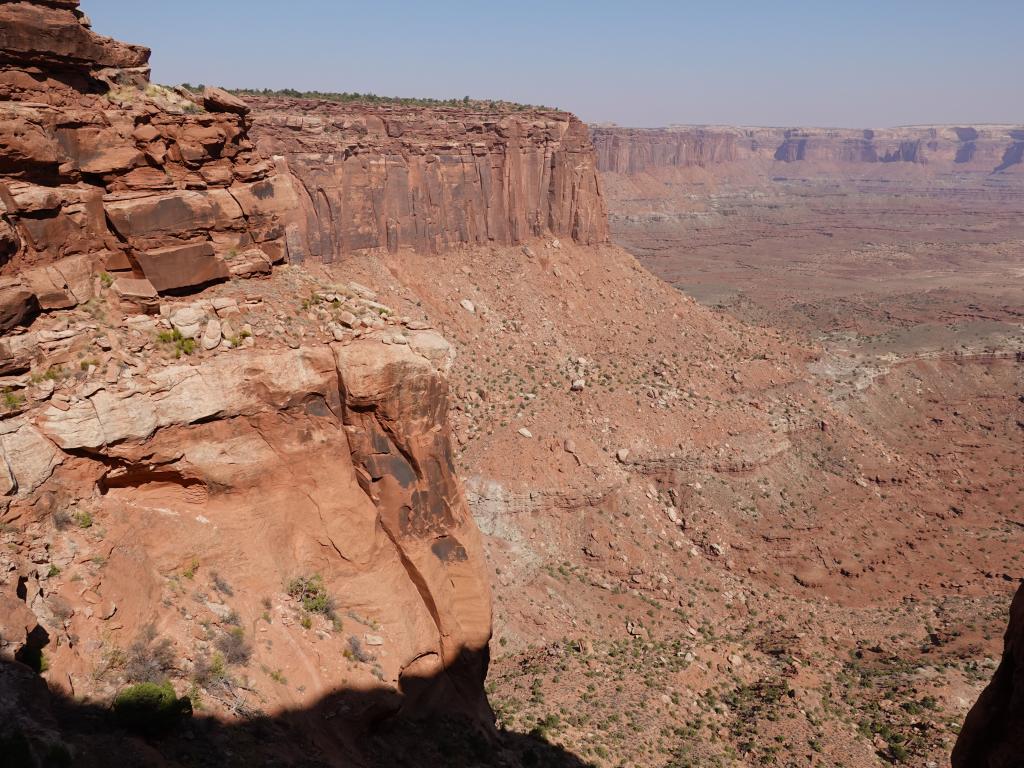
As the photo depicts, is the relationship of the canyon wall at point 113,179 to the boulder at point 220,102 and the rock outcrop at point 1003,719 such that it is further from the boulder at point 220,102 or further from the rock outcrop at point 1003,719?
the rock outcrop at point 1003,719

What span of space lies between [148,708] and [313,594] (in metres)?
4.95

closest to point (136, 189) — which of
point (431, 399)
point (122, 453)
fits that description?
point (122, 453)

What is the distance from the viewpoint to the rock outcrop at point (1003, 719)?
10.7 metres

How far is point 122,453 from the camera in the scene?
1409cm

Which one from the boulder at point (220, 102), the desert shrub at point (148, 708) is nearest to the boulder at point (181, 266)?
the boulder at point (220, 102)

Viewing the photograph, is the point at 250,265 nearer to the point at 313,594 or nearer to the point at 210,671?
the point at 313,594

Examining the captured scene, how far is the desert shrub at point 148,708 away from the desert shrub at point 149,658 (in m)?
0.37

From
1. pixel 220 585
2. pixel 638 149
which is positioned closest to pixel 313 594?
pixel 220 585

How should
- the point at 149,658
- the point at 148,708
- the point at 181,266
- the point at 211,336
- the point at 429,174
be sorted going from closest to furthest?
1. the point at 148,708
2. the point at 149,658
3. the point at 211,336
4. the point at 181,266
5. the point at 429,174

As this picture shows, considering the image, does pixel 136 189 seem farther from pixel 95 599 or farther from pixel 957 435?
pixel 957 435

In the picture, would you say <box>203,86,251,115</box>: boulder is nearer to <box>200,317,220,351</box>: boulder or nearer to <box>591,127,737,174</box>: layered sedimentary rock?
<box>200,317,220,351</box>: boulder

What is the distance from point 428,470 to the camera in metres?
18.7

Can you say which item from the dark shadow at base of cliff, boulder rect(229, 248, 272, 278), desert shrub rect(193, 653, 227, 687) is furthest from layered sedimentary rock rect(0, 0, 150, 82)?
desert shrub rect(193, 653, 227, 687)

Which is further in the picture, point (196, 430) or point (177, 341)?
point (177, 341)
